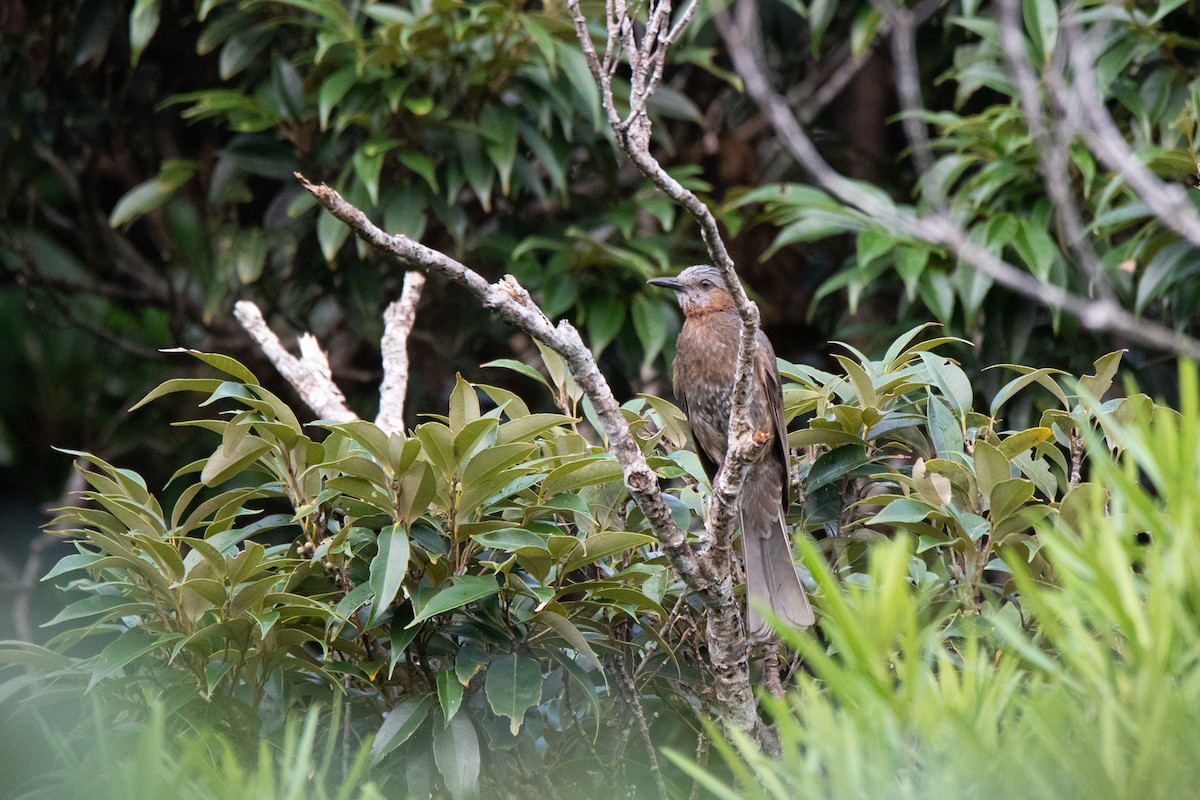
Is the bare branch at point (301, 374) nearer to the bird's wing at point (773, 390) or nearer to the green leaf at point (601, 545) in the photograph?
the bird's wing at point (773, 390)

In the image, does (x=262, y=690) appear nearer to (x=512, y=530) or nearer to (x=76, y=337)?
(x=512, y=530)

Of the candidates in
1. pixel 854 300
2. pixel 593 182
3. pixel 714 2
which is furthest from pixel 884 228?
pixel 593 182

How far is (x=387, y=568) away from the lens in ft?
5.62

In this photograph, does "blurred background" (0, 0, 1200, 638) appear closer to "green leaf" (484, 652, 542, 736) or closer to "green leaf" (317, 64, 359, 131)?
"green leaf" (317, 64, 359, 131)

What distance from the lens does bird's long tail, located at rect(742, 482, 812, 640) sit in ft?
7.55

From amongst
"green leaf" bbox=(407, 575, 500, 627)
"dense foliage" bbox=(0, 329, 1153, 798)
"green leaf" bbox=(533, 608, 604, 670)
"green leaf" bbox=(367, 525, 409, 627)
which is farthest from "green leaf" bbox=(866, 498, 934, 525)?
"green leaf" bbox=(367, 525, 409, 627)

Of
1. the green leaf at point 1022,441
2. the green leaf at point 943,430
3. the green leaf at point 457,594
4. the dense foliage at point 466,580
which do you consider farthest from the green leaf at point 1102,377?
the green leaf at point 457,594

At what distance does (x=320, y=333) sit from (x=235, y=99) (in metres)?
1.20

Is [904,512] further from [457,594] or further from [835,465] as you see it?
[457,594]

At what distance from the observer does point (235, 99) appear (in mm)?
3961

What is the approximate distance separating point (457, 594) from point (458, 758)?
26 cm

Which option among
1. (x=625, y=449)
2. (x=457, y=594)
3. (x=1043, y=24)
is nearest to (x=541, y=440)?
(x=625, y=449)

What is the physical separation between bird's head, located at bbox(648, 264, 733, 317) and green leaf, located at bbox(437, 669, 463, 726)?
2.07 meters

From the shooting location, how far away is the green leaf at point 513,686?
1.76 meters
